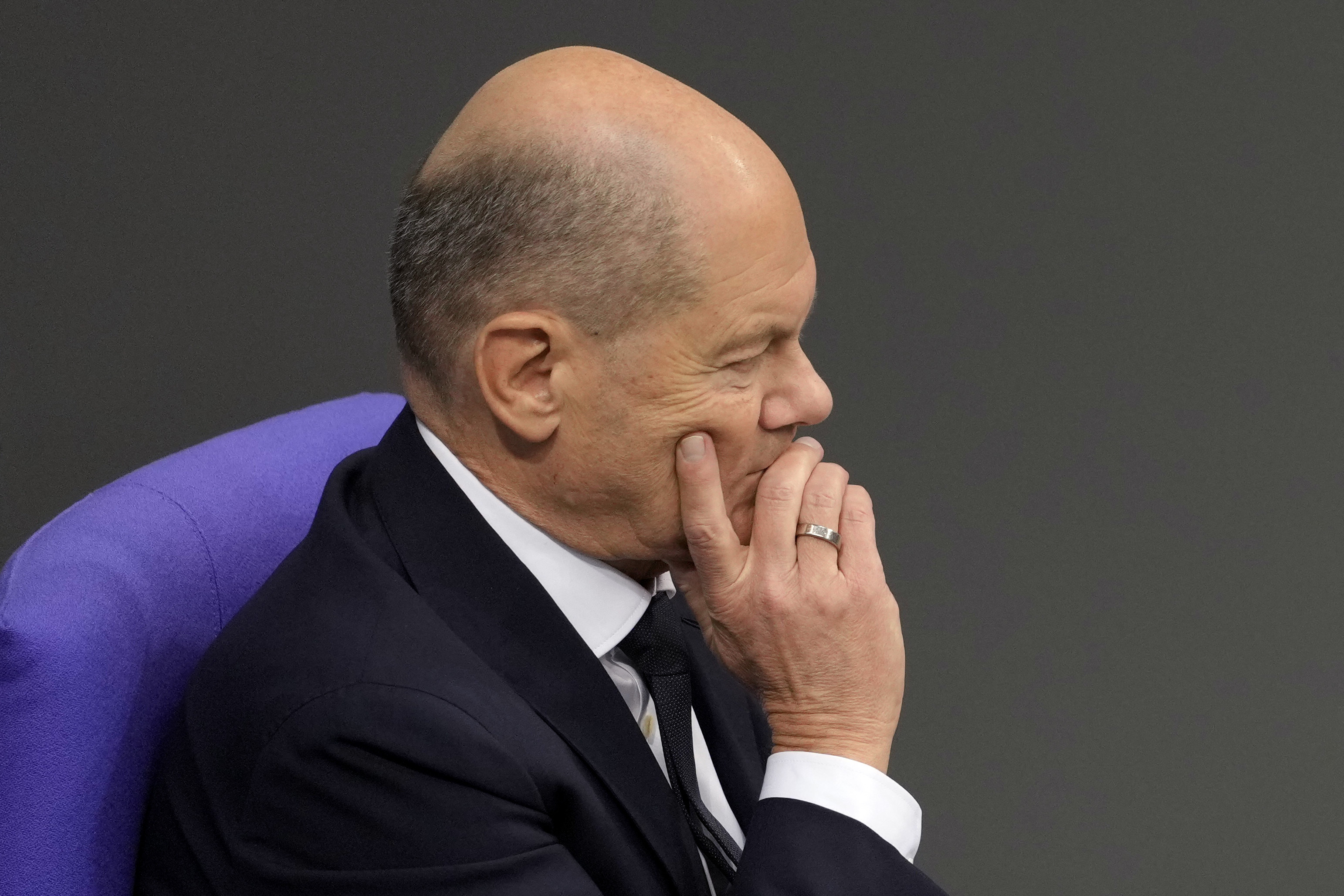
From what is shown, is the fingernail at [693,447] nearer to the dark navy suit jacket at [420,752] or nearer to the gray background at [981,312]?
the dark navy suit jacket at [420,752]

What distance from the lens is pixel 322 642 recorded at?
1183mm

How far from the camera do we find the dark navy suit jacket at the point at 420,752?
1116 mm

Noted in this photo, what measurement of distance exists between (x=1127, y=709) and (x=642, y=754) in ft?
5.40

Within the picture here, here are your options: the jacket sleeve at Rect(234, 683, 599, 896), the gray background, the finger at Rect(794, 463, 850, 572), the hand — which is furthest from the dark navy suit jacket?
the gray background

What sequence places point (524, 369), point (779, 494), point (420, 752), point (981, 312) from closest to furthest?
point (420, 752)
point (524, 369)
point (779, 494)
point (981, 312)

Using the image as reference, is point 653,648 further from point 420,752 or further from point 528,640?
point 420,752

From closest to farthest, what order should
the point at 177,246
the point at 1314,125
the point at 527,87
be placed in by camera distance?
the point at 527,87 < the point at 177,246 < the point at 1314,125

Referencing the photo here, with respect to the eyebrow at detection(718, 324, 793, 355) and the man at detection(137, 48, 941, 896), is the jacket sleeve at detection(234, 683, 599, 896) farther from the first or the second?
the eyebrow at detection(718, 324, 793, 355)

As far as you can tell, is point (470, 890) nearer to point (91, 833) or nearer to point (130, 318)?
point (91, 833)

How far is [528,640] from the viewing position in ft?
4.13

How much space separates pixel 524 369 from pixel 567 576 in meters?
0.21

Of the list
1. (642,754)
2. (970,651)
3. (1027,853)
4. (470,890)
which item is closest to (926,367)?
(970,651)

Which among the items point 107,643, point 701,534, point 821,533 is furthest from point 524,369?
point 107,643

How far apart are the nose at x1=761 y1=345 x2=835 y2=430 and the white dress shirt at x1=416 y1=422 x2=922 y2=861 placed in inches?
8.3
